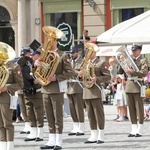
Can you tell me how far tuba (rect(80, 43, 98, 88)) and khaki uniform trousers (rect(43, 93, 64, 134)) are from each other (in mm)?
955

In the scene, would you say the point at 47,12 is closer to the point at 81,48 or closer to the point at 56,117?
the point at 81,48

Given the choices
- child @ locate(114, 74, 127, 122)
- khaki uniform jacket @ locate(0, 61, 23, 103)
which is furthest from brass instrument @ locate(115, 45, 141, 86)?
child @ locate(114, 74, 127, 122)

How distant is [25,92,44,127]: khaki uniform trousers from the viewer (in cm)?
1159

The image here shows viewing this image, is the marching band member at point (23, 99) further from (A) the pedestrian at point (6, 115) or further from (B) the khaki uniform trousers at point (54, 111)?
(A) the pedestrian at point (6, 115)

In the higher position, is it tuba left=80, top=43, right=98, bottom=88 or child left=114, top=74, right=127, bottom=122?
tuba left=80, top=43, right=98, bottom=88

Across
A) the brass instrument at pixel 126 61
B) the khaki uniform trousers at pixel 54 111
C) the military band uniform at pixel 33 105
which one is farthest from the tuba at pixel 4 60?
the brass instrument at pixel 126 61

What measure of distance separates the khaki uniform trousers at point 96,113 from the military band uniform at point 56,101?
895mm

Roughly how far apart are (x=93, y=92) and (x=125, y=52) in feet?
3.49

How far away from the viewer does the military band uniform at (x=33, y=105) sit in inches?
456

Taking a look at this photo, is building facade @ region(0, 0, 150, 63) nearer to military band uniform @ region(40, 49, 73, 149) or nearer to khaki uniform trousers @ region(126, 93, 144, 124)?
khaki uniform trousers @ region(126, 93, 144, 124)

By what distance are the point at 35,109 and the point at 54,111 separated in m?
1.36

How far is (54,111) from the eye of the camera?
10320mm

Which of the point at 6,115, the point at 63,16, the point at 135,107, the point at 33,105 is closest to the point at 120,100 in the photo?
the point at 135,107

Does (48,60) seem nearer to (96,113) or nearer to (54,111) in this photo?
(54,111)
